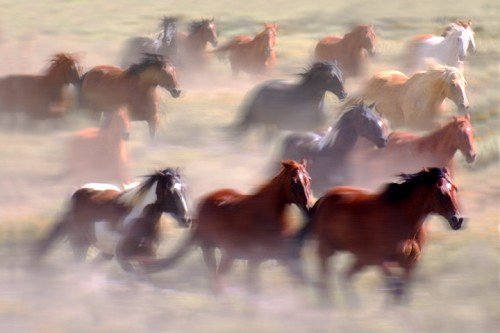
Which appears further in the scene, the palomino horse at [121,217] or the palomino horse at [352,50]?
the palomino horse at [352,50]

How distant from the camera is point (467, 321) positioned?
8.93 m

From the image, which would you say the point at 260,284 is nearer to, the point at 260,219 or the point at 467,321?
the point at 260,219

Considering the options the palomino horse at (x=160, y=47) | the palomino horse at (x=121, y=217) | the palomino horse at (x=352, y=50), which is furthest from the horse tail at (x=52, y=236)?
the palomino horse at (x=160, y=47)

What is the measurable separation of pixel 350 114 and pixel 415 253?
3.71 m

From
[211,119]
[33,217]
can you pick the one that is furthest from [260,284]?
[211,119]

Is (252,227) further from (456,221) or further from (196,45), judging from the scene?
(196,45)

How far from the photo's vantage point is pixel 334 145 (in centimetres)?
1277

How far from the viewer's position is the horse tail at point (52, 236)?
34.7 feet

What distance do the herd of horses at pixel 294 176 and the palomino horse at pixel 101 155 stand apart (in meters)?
0.02

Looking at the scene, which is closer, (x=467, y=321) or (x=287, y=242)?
(x=467, y=321)

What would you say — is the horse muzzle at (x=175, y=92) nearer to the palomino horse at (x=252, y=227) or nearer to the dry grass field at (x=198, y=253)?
the dry grass field at (x=198, y=253)

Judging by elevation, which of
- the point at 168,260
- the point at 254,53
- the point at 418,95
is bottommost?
the point at 254,53

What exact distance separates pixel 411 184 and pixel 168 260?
1875mm

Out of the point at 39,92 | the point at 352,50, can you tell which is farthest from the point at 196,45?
the point at 39,92
